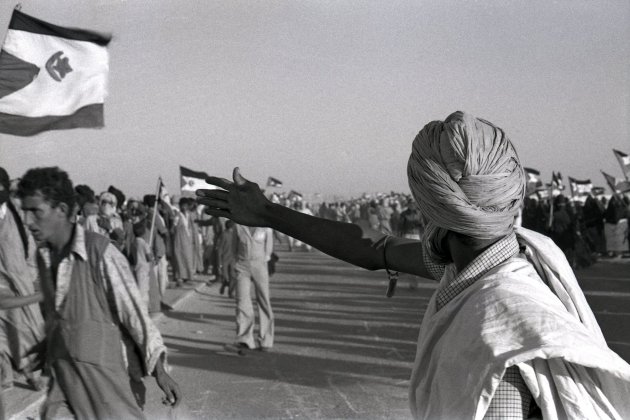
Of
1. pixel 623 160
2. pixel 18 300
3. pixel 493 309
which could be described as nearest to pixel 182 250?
pixel 18 300

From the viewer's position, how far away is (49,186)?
3.80 meters

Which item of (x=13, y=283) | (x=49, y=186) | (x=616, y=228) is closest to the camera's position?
(x=49, y=186)

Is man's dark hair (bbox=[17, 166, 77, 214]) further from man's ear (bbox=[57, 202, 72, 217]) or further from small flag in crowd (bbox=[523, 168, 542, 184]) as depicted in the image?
small flag in crowd (bbox=[523, 168, 542, 184])

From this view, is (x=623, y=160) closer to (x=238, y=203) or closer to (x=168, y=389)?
(x=168, y=389)

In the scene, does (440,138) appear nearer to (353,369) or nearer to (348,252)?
(348,252)

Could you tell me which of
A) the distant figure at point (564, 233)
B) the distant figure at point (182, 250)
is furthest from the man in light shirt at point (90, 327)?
the distant figure at point (564, 233)

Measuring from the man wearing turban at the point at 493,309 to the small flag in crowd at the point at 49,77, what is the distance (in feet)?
17.3

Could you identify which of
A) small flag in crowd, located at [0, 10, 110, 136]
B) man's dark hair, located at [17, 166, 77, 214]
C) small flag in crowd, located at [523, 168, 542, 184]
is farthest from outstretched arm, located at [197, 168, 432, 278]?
small flag in crowd, located at [523, 168, 542, 184]

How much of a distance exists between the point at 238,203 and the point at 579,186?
108 feet

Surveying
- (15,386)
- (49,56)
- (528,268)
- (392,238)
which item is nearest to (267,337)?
(15,386)

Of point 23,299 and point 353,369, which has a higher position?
point 23,299

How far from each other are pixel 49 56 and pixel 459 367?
20.1 feet

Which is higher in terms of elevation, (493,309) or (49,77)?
(49,77)

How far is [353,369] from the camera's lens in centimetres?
741
